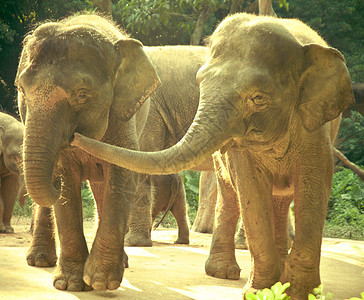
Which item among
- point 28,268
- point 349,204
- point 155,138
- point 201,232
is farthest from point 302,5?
point 28,268

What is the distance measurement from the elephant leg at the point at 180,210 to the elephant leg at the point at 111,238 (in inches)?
151

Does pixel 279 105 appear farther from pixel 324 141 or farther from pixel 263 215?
pixel 263 215

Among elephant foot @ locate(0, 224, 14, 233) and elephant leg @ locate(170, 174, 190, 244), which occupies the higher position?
elephant leg @ locate(170, 174, 190, 244)

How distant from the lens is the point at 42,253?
230 inches

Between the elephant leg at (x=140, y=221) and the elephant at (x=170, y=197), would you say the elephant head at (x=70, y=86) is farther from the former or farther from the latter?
the elephant at (x=170, y=197)

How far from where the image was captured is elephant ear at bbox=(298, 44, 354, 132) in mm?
4395

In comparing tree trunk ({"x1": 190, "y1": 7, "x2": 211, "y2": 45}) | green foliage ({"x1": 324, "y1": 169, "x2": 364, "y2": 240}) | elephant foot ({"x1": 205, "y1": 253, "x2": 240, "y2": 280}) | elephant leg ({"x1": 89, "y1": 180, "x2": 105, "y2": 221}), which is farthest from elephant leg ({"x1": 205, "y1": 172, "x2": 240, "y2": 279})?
tree trunk ({"x1": 190, "y1": 7, "x2": 211, "y2": 45})

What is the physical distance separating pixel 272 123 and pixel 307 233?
75 cm

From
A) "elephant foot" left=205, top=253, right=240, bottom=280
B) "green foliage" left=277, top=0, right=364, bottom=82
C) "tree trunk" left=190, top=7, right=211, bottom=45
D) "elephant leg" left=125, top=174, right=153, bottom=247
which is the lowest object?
"elephant foot" left=205, top=253, right=240, bottom=280

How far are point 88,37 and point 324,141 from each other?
1790 millimetres

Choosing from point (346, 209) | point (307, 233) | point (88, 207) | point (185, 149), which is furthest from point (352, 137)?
point (185, 149)

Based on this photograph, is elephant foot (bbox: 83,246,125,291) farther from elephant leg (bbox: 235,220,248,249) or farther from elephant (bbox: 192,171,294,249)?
elephant (bbox: 192,171,294,249)

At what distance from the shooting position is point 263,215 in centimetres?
455

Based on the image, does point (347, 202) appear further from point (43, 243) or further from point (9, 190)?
point (43, 243)
